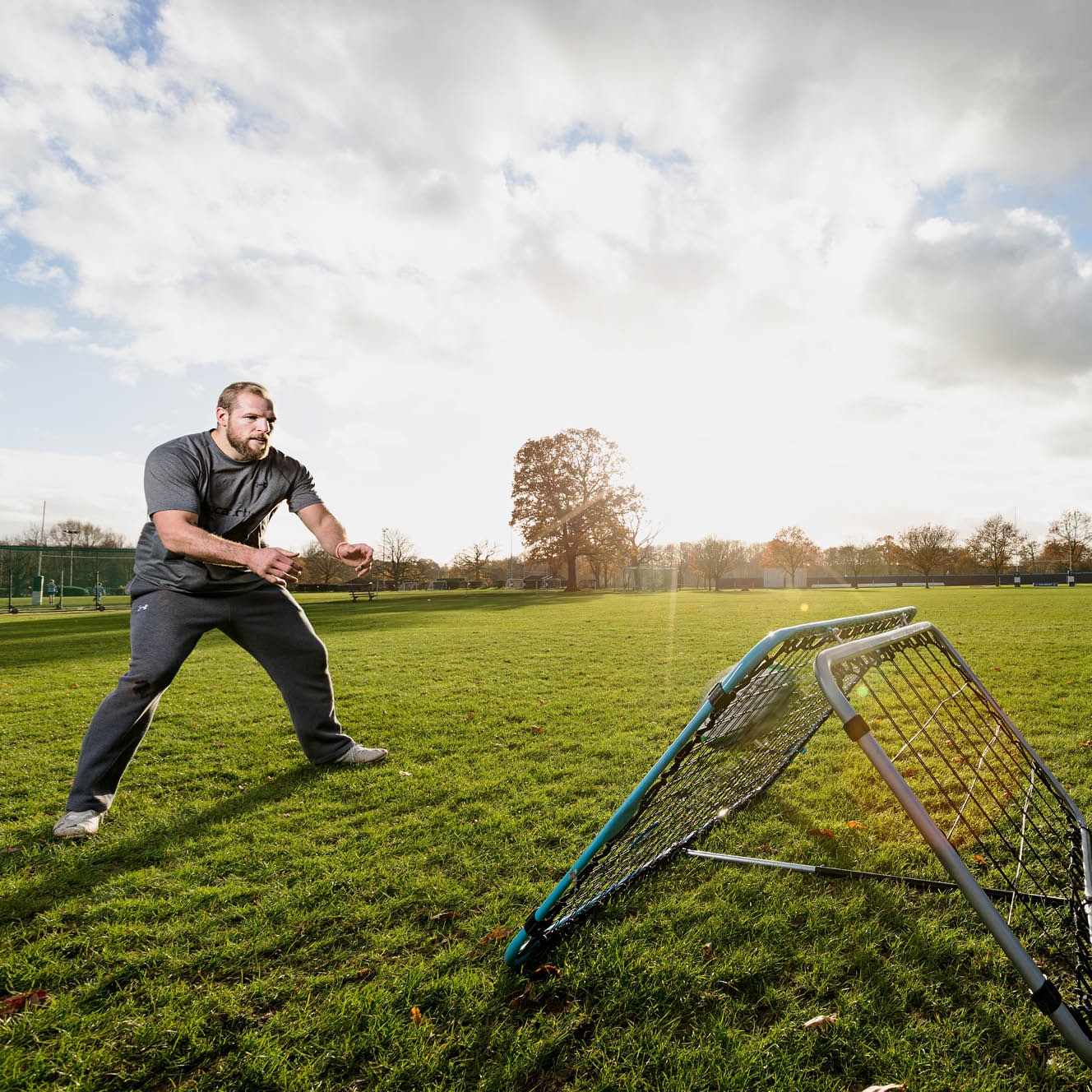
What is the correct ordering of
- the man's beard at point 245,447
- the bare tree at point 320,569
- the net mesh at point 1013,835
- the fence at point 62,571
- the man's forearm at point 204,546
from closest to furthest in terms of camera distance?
the net mesh at point 1013,835 < the man's forearm at point 204,546 < the man's beard at point 245,447 < the fence at point 62,571 < the bare tree at point 320,569

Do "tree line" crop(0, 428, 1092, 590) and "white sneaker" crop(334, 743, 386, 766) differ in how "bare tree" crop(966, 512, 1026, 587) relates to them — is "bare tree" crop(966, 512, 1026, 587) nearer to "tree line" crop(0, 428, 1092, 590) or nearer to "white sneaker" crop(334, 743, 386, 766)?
"tree line" crop(0, 428, 1092, 590)

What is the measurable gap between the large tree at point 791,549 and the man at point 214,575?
78851 mm

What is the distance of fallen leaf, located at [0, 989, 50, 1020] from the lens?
6.50ft

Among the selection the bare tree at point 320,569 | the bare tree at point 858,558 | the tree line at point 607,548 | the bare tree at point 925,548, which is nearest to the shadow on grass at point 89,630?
the tree line at point 607,548

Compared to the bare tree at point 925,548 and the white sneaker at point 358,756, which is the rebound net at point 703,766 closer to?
the white sneaker at point 358,756

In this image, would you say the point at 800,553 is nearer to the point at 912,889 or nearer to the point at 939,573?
the point at 939,573

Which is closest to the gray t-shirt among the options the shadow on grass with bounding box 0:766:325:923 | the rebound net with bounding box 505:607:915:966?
the shadow on grass with bounding box 0:766:325:923

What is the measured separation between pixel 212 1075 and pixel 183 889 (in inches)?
47.5

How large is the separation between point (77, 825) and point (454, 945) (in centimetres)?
230

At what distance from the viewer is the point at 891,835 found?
3.25m

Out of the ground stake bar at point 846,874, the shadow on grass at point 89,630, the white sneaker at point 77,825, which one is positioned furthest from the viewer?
the shadow on grass at point 89,630

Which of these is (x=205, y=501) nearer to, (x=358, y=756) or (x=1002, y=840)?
(x=358, y=756)

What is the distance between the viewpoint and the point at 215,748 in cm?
516

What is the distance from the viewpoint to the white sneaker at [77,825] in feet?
10.7
